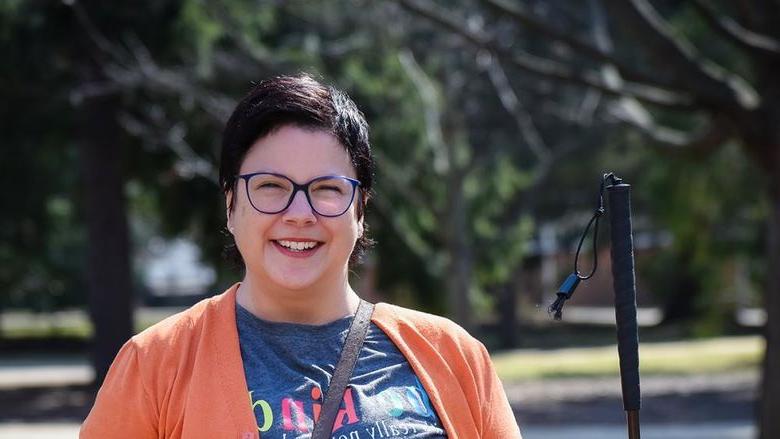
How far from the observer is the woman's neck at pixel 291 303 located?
2.35 metres

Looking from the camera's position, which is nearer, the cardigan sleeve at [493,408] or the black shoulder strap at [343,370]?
the black shoulder strap at [343,370]

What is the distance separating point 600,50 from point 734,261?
12.1 m

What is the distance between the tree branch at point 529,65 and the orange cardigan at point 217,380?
6.52 metres

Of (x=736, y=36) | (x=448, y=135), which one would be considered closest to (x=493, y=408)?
(x=736, y=36)

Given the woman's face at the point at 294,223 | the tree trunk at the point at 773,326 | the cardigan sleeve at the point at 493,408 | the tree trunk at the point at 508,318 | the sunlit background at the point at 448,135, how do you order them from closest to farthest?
the woman's face at the point at 294,223 → the cardigan sleeve at the point at 493,408 → the tree trunk at the point at 773,326 → the sunlit background at the point at 448,135 → the tree trunk at the point at 508,318

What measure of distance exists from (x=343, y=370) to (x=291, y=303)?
0.54 feet

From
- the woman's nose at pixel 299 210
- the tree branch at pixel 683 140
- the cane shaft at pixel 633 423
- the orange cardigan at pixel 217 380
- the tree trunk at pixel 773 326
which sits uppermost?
the tree branch at pixel 683 140

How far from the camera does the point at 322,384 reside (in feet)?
7.52

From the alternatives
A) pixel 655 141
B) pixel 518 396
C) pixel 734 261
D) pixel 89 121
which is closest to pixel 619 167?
pixel 734 261

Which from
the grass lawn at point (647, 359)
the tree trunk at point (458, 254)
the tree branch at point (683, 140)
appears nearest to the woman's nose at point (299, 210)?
the tree branch at point (683, 140)

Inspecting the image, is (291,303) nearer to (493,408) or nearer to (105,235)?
(493,408)

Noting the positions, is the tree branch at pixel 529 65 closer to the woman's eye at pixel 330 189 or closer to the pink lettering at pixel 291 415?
the woman's eye at pixel 330 189

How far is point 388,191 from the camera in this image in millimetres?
14984

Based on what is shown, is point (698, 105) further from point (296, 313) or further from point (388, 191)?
point (296, 313)
